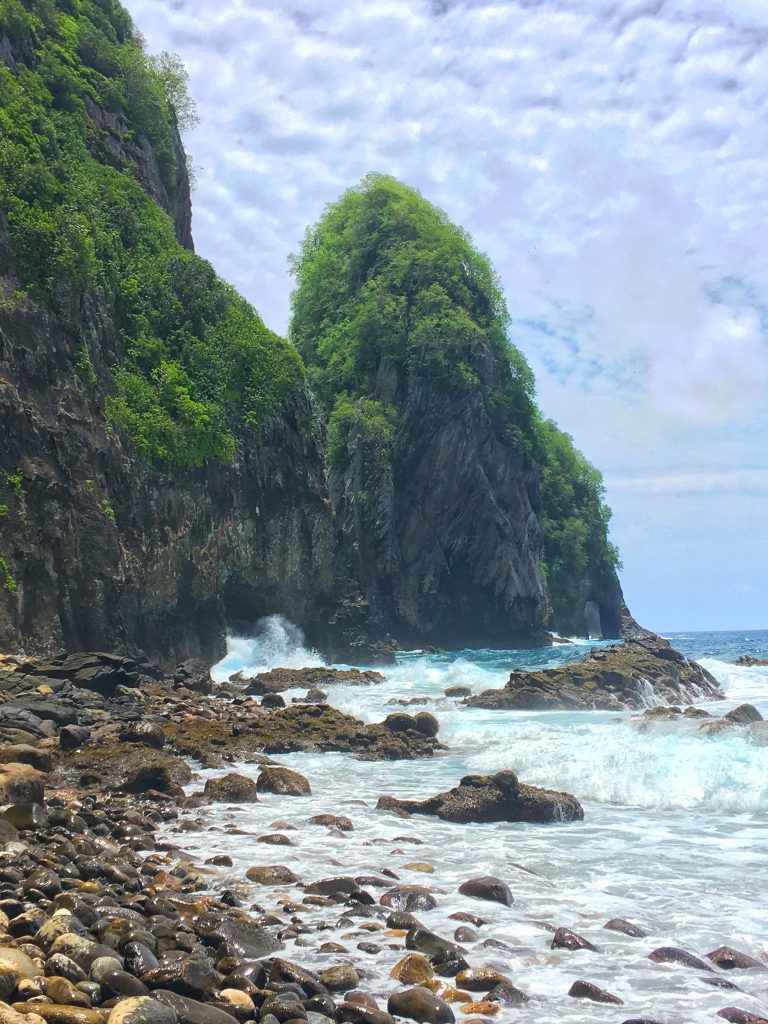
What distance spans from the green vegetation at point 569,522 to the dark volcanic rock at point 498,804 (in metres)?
55.0

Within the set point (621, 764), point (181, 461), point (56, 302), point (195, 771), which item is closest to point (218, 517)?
point (181, 461)

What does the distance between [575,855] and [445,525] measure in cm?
4453

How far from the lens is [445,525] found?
5322 centimetres

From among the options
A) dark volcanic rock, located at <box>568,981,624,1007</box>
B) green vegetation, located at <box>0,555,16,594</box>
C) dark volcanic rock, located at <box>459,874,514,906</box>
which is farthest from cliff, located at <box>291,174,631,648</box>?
dark volcanic rock, located at <box>568,981,624,1007</box>

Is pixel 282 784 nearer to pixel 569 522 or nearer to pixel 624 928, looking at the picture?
pixel 624 928

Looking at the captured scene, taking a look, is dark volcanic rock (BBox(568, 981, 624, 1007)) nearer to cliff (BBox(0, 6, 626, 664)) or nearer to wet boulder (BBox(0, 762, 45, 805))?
wet boulder (BBox(0, 762, 45, 805))

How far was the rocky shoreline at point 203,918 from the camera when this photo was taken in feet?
15.2

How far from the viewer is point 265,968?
523cm

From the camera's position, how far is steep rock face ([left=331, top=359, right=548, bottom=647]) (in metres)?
50.6

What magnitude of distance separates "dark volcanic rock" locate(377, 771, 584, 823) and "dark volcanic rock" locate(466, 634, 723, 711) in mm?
13257

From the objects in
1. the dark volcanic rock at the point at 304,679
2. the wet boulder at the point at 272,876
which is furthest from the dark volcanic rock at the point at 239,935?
the dark volcanic rock at the point at 304,679

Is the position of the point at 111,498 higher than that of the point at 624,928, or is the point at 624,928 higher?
the point at 111,498

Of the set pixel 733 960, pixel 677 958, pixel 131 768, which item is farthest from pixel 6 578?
pixel 733 960

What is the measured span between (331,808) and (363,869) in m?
2.91
